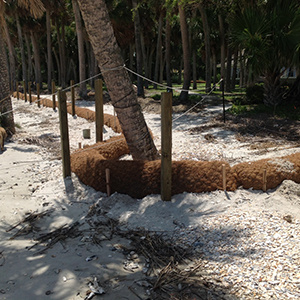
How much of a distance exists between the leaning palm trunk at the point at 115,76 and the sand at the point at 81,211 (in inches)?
51.5

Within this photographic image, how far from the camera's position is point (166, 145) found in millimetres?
5668

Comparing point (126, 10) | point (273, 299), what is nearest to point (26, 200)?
point (273, 299)

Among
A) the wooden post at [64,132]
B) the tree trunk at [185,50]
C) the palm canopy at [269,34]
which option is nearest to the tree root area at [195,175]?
the wooden post at [64,132]

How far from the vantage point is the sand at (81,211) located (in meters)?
4.00

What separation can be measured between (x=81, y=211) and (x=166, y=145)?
191 cm

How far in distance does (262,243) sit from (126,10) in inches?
949

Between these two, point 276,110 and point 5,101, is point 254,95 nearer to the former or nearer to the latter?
point 276,110

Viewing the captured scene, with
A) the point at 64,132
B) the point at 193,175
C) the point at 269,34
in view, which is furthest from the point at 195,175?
the point at 269,34

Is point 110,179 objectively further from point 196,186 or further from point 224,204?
point 224,204

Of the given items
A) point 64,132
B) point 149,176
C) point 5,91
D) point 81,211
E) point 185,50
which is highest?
point 185,50

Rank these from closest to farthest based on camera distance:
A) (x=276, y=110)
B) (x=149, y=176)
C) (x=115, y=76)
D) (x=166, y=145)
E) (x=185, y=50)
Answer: (x=166, y=145), (x=149, y=176), (x=115, y=76), (x=276, y=110), (x=185, y=50)

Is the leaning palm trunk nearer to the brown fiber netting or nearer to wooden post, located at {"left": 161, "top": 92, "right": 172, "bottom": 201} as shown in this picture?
the brown fiber netting

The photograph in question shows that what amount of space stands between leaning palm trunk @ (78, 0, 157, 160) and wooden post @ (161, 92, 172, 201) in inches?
53.0

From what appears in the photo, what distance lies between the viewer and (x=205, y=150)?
8859 millimetres
